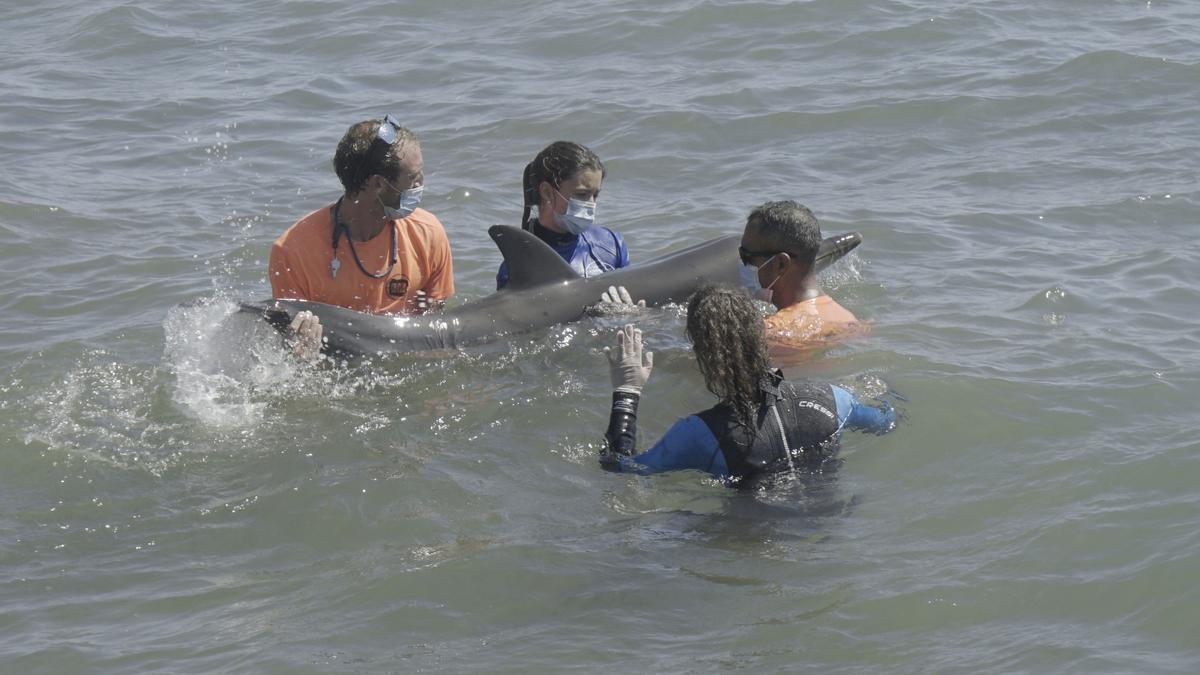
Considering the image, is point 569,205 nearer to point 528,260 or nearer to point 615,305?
point 528,260

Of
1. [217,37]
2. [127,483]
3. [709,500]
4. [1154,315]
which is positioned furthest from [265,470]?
[217,37]

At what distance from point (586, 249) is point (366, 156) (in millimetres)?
1680

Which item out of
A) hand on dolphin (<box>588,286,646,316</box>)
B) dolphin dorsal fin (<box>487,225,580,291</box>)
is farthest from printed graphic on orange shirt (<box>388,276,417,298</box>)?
hand on dolphin (<box>588,286,646,316</box>)

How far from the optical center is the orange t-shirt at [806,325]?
23.7 ft

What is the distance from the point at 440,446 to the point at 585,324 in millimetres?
1374

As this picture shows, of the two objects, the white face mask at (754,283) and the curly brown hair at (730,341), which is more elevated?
the curly brown hair at (730,341)

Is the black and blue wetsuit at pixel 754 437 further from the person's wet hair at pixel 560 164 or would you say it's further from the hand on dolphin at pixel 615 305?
the person's wet hair at pixel 560 164

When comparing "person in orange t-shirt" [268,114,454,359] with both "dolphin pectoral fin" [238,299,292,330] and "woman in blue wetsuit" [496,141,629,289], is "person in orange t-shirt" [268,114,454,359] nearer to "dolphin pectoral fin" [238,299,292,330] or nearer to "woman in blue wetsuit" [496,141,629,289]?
"dolphin pectoral fin" [238,299,292,330]

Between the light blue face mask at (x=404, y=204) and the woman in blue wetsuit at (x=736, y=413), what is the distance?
2.14 meters

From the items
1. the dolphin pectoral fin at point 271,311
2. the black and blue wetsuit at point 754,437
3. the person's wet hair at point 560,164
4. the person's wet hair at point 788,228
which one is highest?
the person's wet hair at point 560,164

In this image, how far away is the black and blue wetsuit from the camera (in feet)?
19.6

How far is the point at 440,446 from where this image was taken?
7652 mm

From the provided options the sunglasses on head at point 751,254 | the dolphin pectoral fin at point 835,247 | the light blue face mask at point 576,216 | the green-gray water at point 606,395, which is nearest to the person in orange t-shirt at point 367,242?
the green-gray water at point 606,395

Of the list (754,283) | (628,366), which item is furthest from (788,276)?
(628,366)
